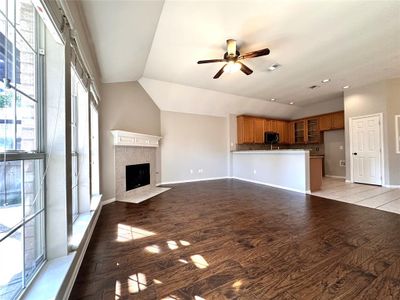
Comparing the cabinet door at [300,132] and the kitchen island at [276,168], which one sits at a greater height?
the cabinet door at [300,132]

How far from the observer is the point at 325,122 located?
712 cm

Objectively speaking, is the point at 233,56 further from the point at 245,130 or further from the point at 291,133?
the point at 291,133

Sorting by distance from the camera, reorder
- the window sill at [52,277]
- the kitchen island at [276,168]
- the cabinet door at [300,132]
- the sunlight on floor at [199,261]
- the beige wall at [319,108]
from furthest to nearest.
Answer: the cabinet door at [300,132] < the beige wall at [319,108] < the kitchen island at [276,168] < the sunlight on floor at [199,261] < the window sill at [52,277]

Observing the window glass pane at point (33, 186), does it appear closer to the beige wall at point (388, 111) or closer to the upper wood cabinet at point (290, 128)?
the upper wood cabinet at point (290, 128)

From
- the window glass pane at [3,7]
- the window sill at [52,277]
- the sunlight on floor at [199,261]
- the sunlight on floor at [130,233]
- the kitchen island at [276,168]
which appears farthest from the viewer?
the kitchen island at [276,168]

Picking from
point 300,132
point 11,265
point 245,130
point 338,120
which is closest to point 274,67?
point 245,130

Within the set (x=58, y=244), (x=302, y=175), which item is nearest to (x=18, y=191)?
(x=58, y=244)

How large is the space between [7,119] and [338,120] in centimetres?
841

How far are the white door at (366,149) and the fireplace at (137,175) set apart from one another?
6435 mm

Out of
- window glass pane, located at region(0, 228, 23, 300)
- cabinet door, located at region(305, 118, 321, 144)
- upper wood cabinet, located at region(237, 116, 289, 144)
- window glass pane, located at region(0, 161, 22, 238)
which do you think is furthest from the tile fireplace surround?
cabinet door, located at region(305, 118, 321, 144)

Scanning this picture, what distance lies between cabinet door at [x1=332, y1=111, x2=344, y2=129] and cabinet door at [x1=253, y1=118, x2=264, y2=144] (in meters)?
2.54

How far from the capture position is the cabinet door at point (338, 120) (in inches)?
260

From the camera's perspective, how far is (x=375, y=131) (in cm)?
534

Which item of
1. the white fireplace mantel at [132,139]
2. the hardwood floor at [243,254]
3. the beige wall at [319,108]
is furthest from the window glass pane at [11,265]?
the beige wall at [319,108]
